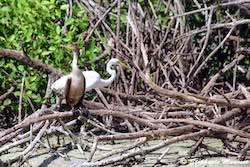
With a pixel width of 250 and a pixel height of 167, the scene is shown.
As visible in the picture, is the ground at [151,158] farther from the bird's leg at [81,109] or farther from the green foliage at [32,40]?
the green foliage at [32,40]

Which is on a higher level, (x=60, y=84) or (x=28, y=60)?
(x=28, y=60)

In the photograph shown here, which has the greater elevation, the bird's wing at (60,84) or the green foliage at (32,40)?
the green foliage at (32,40)

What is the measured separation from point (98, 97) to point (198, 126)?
1493mm

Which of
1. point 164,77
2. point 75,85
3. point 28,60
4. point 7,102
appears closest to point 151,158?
point 75,85

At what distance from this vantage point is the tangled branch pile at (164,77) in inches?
220

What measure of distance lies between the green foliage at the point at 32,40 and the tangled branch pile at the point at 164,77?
0.85 feet

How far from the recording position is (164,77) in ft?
22.4

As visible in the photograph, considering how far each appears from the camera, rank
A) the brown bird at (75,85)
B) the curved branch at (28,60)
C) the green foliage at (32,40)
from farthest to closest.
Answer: the green foliage at (32,40) < the curved branch at (28,60) < the brown bird at (75,85)

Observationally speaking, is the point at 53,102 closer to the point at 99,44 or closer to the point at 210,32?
the point at 99,44

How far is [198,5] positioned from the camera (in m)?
6.91

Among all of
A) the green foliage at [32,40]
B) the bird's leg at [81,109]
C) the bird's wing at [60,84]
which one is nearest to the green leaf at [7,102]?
the green foliage at [32,40]

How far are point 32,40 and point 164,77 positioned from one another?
1.23 metres

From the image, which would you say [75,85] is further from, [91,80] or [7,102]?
[7,102]

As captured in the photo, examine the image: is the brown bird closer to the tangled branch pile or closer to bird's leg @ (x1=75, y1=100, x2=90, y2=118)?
bird's leg @ (x1=75, y1=100, x2=90, y2=118)
